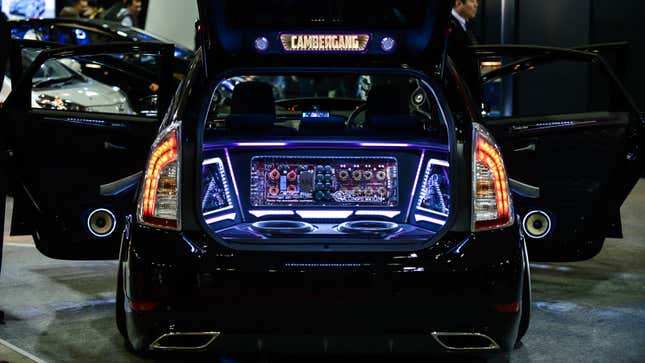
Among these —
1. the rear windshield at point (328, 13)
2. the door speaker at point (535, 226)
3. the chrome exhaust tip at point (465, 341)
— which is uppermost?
the rear windshield at point (328, 13)

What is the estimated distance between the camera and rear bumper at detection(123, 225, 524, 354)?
4340 millimetres

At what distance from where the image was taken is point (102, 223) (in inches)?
246

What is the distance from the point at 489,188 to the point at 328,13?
1.02 metres

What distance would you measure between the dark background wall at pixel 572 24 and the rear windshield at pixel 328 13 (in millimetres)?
8784

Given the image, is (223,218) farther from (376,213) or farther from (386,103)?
(386,103)

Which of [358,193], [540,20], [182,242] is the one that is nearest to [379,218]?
[358,193]

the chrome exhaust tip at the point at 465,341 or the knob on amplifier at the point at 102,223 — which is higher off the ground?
the knob on amplifier at the point at 102,223

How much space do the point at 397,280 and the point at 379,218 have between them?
0.58 meters

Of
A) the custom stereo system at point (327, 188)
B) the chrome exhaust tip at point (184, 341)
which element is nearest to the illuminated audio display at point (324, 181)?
the custom stereo system at point (327, 188)

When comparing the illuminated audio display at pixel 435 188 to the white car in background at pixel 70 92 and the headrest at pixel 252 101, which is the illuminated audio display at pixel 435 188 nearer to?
the headrest at pixel 252 101

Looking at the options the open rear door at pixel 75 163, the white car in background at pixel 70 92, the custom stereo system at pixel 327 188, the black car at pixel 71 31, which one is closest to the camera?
the custom stereo system at pixel 327 188

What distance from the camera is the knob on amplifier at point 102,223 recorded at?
623 centimetres

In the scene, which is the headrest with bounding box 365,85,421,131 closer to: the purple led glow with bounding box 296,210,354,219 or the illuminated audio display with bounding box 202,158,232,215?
the purple led glow with bounding box 296,210,354,219

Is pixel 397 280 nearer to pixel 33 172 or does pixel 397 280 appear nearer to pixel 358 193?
pixel 358 193
